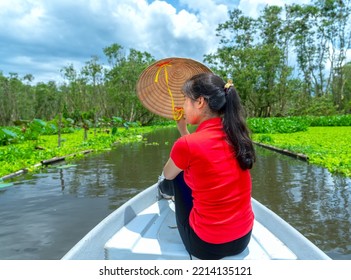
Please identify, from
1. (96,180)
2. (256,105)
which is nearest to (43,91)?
(256,105)

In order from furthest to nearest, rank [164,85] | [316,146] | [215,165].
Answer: [316,146] < [164,85] < [215,165]

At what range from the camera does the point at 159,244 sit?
8.65ft

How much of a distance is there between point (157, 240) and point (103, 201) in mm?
3037

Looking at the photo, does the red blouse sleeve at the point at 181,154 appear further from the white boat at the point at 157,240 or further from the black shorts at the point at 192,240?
the white boat at the point at 157,240

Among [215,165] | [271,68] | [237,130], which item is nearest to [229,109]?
[237,130]

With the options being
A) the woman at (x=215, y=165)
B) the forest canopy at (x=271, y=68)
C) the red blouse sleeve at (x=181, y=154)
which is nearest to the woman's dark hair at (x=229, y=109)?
the woman at (x=215, y=165)

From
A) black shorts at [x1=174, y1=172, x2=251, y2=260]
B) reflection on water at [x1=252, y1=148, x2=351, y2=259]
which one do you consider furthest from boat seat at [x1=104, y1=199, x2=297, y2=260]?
reflection on water at [x1=252, y1=148, x2=351, y2=259]

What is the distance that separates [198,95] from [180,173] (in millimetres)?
578

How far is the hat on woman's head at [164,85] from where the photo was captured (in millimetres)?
3287

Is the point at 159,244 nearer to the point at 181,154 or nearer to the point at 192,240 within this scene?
the point at 192,240

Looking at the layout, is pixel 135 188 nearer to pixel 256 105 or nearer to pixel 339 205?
pixel 339 205

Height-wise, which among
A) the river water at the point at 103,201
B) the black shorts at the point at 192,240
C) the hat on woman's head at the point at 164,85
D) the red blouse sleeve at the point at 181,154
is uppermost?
the hat on woman's head at the point at 164,85

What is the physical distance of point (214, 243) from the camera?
2135mm

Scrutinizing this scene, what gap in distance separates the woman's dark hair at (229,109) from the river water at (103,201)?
2070 mm
